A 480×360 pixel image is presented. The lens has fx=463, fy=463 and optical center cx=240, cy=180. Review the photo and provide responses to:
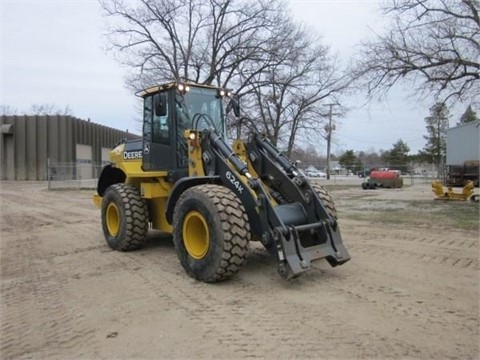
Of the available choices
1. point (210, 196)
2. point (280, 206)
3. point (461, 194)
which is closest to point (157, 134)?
point (210, 196)

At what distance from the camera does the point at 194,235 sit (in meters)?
6.16

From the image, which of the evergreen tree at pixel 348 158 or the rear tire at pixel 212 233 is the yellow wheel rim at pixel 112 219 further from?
the evergreen tree at pixel 348 158

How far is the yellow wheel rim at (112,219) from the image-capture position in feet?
27.2

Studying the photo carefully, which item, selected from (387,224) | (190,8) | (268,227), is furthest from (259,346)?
(190,8)

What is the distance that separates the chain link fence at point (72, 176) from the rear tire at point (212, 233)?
24.4 metres

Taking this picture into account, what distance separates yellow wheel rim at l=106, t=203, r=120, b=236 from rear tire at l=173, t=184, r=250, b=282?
8.45 feet

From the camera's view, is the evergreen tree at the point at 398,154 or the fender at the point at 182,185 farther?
the evergreen tree at the point at 398,154

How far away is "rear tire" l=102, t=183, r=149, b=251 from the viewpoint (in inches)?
304

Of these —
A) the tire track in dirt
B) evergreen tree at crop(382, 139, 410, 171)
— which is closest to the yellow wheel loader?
the tire track in dirt

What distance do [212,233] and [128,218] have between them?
8.53 feet

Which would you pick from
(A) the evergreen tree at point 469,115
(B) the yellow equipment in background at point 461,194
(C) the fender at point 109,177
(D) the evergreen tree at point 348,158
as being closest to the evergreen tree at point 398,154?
(D) the evergreen tree at point 348,158

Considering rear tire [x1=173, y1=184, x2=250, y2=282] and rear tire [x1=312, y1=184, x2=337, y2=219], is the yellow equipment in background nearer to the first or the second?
rear tire [x1=312, y1=184, x2=337, y2=219]

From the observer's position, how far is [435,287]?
546 cm

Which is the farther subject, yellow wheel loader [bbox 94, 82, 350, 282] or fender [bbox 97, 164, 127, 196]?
fender [bbox 97, 164, 127, 196]
